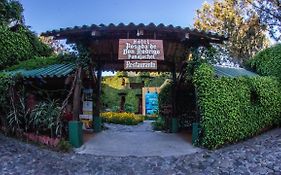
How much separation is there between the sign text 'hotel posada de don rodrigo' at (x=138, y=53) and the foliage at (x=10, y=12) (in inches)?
258

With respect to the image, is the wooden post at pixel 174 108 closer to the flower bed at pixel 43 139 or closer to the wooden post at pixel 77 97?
the wooden post at pixel 77 97

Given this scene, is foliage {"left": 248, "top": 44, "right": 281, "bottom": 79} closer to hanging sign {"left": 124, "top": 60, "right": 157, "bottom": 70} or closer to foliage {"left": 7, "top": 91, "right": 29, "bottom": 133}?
hanging sign {"left": 124, "top": 60, "right": 157, "bottom": 70}

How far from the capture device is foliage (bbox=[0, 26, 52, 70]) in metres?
13.0

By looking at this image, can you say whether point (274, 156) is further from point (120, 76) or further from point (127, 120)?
point (120, 76)

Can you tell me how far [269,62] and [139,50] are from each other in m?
5.85

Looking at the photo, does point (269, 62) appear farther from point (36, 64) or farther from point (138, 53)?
point (36, 64)

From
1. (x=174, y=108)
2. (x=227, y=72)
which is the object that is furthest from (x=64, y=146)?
(x=227, y=72)

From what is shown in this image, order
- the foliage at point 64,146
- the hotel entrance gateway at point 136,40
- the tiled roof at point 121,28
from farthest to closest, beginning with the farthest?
the hotel entrance gateway at point 136,40
the tiled roof at point 121,28
the foliage at point 64,146

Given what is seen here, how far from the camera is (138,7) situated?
14242mm

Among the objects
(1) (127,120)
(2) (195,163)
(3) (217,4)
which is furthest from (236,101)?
(3) (217,4)

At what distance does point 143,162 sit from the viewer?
789 cm

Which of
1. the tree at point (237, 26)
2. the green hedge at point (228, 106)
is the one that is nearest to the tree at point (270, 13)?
the tree at point (237, 26)

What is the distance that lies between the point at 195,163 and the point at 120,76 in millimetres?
21439

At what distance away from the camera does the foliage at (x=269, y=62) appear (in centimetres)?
1220
